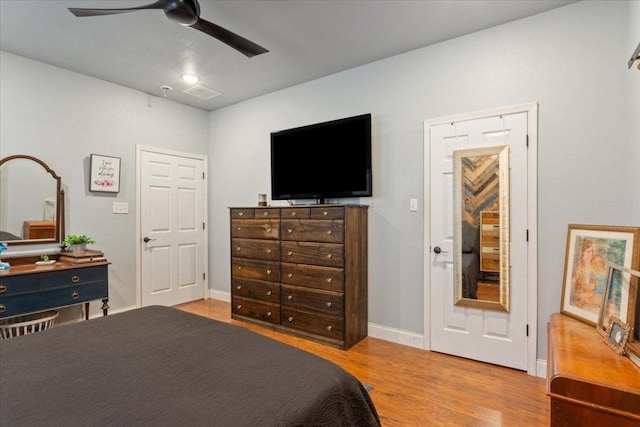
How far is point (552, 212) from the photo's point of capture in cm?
244

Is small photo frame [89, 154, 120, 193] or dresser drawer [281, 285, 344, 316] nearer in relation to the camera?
dresser drawer [281, 285, 344, 316]

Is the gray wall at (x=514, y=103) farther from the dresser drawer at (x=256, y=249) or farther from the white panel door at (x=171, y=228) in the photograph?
the white panel door at (x=171, y=228)

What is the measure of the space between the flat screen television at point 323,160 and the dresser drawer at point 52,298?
1.99 metres

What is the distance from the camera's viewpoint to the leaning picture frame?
6.02 feet

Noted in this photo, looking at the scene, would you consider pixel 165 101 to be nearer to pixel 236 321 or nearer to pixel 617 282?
pixel 236 321

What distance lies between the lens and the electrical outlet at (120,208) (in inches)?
150

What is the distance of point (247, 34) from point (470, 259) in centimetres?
267

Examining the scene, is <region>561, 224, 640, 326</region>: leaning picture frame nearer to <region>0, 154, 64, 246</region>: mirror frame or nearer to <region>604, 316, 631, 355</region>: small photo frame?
<region>604, 316, 631, 355</region>: small photo frame

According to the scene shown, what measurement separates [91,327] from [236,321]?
2212mm

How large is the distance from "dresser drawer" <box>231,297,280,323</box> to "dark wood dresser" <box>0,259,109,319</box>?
4.26 ft

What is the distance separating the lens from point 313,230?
3141 mm

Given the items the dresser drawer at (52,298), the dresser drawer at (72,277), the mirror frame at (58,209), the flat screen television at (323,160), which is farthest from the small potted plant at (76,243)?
the flat screen television at (323,160)

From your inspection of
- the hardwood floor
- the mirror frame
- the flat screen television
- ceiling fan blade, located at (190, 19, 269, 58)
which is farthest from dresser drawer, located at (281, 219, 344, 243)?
the mirror frame

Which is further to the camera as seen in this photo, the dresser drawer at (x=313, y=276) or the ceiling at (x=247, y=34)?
the dresser drawer at (x=313, y=276)
